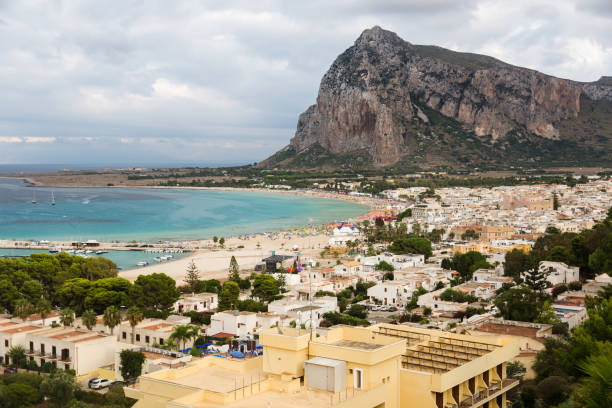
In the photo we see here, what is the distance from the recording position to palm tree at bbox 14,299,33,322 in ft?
89.9

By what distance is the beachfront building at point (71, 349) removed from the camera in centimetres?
2284

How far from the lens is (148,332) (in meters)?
25.7

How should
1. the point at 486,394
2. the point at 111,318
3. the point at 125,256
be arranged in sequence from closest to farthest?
the point at 486,394 → the point at 111,318 → the point at 125,256

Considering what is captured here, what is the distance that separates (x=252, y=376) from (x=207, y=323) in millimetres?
20121

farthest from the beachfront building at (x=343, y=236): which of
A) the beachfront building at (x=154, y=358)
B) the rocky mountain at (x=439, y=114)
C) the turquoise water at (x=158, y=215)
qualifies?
the rocky mountain at (x=439, y=114)

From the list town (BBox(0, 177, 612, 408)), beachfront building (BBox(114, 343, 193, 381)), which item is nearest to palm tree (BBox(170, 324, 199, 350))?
town (BBox(0, 177, 612, 408))

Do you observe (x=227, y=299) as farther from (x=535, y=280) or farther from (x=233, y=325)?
(x=535, y=280)

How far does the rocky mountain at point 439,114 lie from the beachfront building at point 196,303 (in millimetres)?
133532

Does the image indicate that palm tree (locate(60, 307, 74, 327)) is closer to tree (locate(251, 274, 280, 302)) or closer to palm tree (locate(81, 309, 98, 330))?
palm tree (locate(81, 309, 98, 330))

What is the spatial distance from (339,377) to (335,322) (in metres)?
19.4

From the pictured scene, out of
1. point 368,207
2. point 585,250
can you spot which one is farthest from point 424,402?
point 368,207

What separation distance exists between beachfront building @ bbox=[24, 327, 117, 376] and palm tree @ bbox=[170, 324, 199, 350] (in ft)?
7.87

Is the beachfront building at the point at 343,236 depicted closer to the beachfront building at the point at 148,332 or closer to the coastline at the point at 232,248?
the coastline at the point at 232,248

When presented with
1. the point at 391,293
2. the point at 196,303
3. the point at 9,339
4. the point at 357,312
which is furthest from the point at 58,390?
the point at 391,293
